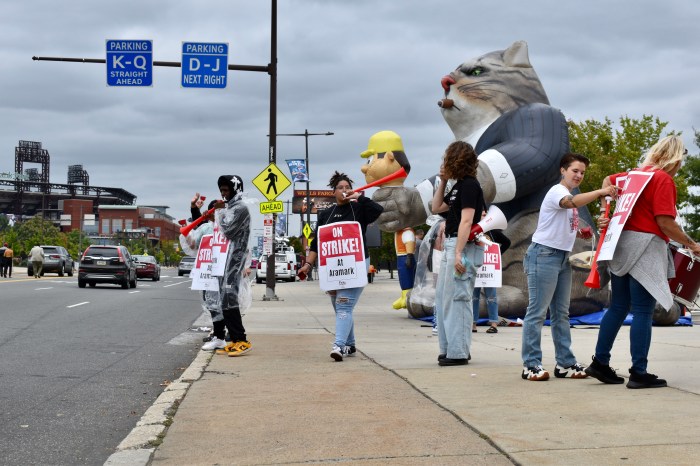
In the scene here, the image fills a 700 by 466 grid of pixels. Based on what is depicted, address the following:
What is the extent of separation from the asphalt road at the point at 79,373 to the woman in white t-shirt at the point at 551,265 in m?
2.82

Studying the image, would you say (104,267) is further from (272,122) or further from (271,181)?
(271,181)

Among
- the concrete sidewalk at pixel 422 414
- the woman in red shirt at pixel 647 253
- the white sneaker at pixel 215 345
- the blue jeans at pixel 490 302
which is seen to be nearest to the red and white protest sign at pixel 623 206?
the woman in red shirt at pixel 647 253

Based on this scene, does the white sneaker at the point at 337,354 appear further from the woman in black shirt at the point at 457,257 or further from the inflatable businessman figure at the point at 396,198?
the inflatable businessman figure at the point at 396,198

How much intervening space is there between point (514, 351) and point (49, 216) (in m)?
169

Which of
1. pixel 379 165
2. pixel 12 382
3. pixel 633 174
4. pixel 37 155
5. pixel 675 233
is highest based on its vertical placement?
pixel 37 155

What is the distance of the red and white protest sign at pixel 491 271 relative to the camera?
1200 cm

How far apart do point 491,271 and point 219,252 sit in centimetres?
422

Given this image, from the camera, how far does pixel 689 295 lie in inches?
428

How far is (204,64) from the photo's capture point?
68.1 feet

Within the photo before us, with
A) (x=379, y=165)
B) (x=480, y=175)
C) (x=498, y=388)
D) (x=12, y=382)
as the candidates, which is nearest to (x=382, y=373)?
(x=498, y=388)

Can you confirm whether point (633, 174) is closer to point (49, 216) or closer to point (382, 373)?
point (382, 373)

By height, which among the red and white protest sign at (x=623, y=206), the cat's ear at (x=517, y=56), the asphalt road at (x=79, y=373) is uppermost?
the cat's ear at (x=517, y=56)

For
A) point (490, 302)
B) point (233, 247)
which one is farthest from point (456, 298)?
point (490, 302)

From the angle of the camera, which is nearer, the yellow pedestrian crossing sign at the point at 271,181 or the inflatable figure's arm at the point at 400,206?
the inflatable figure's arm at the point at 400,206
